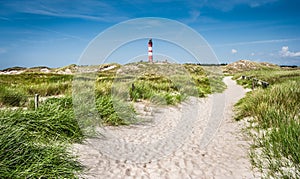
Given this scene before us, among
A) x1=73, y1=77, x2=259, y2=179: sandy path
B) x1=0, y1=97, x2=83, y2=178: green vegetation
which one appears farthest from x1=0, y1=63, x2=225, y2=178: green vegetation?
x1=73, y1=77, x2=259, y2=179: sandy path

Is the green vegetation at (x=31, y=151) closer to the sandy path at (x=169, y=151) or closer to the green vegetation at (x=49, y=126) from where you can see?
the green vegetation at (x=49, y=126)

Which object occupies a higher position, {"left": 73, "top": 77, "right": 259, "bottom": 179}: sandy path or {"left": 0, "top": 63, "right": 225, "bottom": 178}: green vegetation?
{"left": 0, "top": 63, "right": 225, "bottom": 178}: green vegetation

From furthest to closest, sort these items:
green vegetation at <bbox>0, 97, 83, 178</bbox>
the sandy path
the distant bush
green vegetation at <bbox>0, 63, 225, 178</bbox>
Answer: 1. the distant bush
2. the sandy path
3. green vegetation at <bbox>0, 63, 225, 178</bbox>
4. green vegetation at <bbox>0, 97, 83, 178</bbox>

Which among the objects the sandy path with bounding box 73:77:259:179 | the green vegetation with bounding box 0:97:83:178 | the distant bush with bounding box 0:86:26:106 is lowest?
the sandy path with bounding box 73:77:259:179

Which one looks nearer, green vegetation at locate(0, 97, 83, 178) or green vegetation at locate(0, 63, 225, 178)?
green vegetation at locate(0, 97, 83, 178)

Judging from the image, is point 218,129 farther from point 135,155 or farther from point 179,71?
point 179,71

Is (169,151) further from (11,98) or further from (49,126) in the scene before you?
(11,98)

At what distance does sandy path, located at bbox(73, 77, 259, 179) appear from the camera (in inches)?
176

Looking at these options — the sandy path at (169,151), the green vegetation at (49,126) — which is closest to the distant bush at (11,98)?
the green vegetation at (49,126)

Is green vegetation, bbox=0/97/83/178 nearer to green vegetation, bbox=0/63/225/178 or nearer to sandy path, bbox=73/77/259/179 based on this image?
green vegetation, bbox=0/63/225/178

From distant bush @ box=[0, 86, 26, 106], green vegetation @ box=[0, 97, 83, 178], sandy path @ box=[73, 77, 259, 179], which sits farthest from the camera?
distant bush @ box=[0, 86, 26, 106]

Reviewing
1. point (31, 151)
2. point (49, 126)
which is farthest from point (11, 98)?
point (31, 151)

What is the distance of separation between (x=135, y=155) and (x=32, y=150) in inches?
85.9

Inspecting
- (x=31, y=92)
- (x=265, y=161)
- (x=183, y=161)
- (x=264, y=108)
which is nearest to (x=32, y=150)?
(x=183, y=161)
